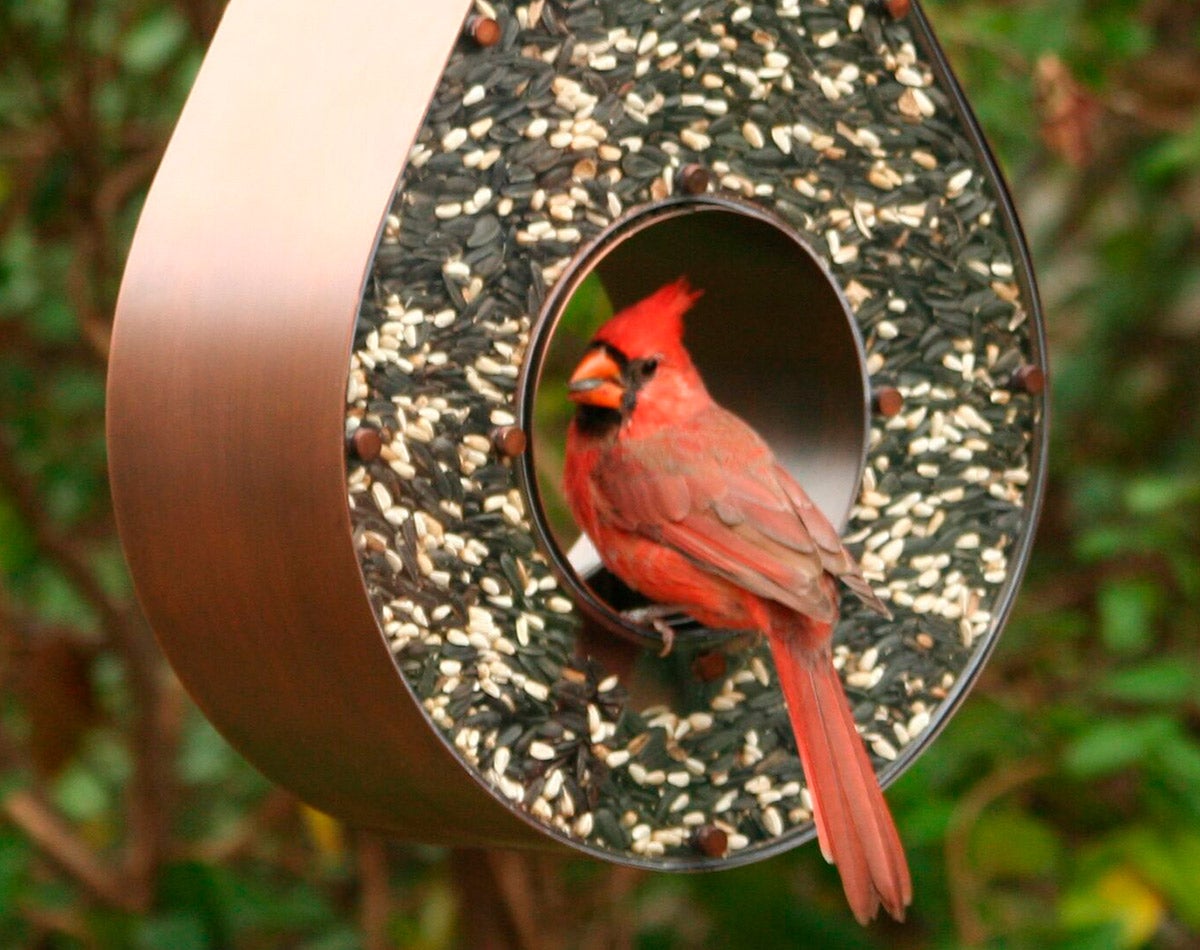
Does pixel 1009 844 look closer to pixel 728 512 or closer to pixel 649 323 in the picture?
pixel 728 512

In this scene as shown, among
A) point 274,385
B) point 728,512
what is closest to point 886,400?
point 728,512

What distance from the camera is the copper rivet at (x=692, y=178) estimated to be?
223 centimetres

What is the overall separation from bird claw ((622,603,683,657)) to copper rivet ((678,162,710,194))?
0.54 metres

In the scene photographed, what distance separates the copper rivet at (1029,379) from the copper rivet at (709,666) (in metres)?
0.62

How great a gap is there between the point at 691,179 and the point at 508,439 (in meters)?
0.41

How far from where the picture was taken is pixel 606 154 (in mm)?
2180

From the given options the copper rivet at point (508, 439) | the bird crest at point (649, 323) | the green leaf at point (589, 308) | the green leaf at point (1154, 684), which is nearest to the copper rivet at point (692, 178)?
the bird crest at point (649, 323)

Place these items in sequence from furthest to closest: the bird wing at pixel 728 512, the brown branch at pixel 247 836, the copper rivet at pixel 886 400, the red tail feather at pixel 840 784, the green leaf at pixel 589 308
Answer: the brown branch at pixel 247 836 → the green leaf at pixel 589 308 → the copper rivet at pixel 886 400 → the bird wing at pixel 728 512 → the red tail feather at pixel 840 784

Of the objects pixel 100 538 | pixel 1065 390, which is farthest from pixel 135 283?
pixel 1065 390

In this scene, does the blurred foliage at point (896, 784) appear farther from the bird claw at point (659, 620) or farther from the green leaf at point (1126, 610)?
the bird claw at point (659, 620)

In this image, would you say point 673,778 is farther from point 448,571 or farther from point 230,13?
point 230,13

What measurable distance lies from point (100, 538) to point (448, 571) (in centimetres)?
232

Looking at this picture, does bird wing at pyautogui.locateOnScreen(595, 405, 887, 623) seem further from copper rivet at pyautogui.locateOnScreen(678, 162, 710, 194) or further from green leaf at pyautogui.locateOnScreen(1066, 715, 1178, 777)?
green leaf at pyautogui.locateOnScreen(1066, 715, 1178, 777)

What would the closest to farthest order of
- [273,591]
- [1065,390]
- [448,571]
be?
[273,591] < [448,571] < [1065,390]
